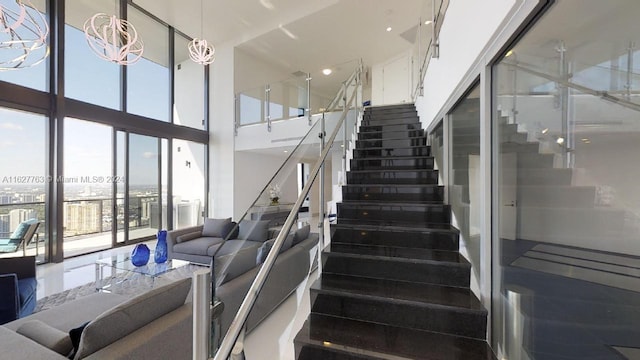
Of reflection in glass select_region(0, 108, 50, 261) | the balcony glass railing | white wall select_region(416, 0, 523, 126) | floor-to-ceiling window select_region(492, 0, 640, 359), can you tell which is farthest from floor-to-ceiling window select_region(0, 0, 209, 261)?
floor-to-ceiling window select_region(492, 0, 640, 359)

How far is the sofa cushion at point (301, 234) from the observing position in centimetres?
223

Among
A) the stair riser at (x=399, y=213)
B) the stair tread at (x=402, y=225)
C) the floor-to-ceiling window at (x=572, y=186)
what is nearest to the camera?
the floor-to-ceiling window at (x=572, y=186)

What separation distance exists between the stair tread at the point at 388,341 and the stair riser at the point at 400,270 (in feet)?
1.38

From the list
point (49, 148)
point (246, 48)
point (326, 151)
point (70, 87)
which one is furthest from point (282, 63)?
point (326, 151)

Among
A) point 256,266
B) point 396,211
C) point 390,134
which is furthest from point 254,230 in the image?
point 390,134

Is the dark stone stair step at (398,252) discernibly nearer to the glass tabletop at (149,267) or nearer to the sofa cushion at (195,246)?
the glass tabletop at (149,267)

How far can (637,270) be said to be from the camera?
77cm

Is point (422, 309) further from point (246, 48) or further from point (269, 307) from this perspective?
point (246, 48)

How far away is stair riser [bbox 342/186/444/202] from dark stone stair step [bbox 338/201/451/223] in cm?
26

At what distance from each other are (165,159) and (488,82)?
286 inches

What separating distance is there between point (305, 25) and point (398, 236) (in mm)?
6615

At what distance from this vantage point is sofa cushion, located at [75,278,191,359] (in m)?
1.37

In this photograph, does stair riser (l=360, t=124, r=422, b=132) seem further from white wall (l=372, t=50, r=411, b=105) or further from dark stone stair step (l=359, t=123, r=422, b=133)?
white wall (l=372, t=50, r=411, b=105)

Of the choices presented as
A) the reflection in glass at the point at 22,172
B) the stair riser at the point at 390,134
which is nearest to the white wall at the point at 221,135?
the reflection in glass at the point at 22,172
